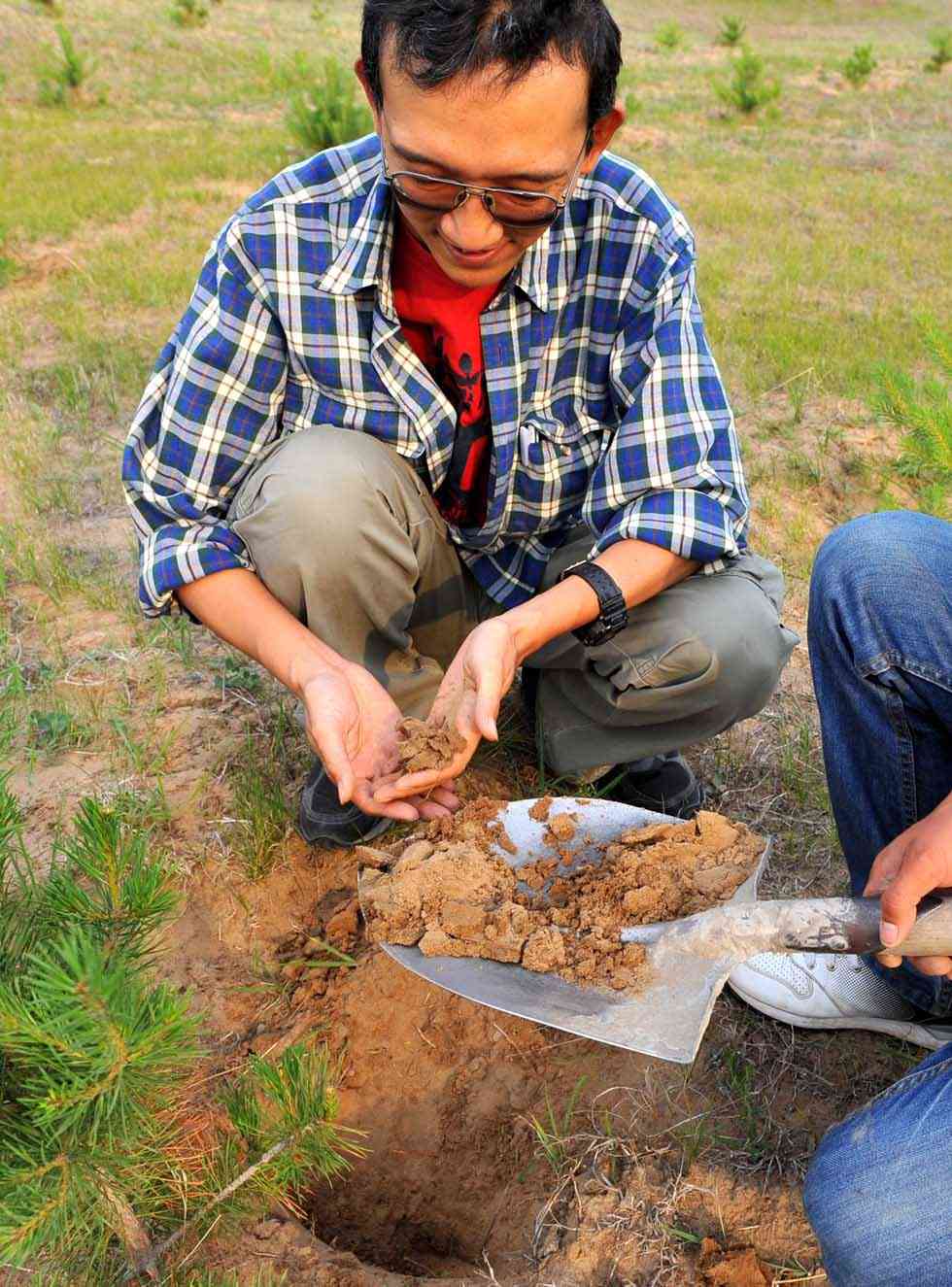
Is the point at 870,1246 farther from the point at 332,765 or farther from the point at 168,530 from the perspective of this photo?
the point at 168,530

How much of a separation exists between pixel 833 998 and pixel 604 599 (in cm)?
77

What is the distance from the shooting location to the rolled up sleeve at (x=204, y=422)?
5.78ft

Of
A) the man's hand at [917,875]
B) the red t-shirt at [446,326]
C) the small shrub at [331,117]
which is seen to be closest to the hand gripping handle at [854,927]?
the man's hand at [917,875]

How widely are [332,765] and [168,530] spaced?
0.55 m

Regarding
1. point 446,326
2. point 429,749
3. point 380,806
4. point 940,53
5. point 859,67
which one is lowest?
point 380,806

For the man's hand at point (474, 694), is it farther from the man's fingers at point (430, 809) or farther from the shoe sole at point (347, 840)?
the shoe sole at point (347, 840)

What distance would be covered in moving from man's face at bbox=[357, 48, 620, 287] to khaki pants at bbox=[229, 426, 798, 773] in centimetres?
46

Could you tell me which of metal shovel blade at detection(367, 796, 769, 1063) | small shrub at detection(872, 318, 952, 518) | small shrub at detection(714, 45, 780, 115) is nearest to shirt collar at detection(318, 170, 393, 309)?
small shrub at detection(872, 318, 952, 518)

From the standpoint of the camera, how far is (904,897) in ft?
4.07

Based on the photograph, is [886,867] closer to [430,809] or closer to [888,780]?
[888,780]

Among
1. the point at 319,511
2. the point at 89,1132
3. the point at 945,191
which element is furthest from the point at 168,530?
the point at 945,191

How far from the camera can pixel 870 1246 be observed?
4.03 feet

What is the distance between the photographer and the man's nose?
148 cm

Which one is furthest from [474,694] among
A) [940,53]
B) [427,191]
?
[940,53]
